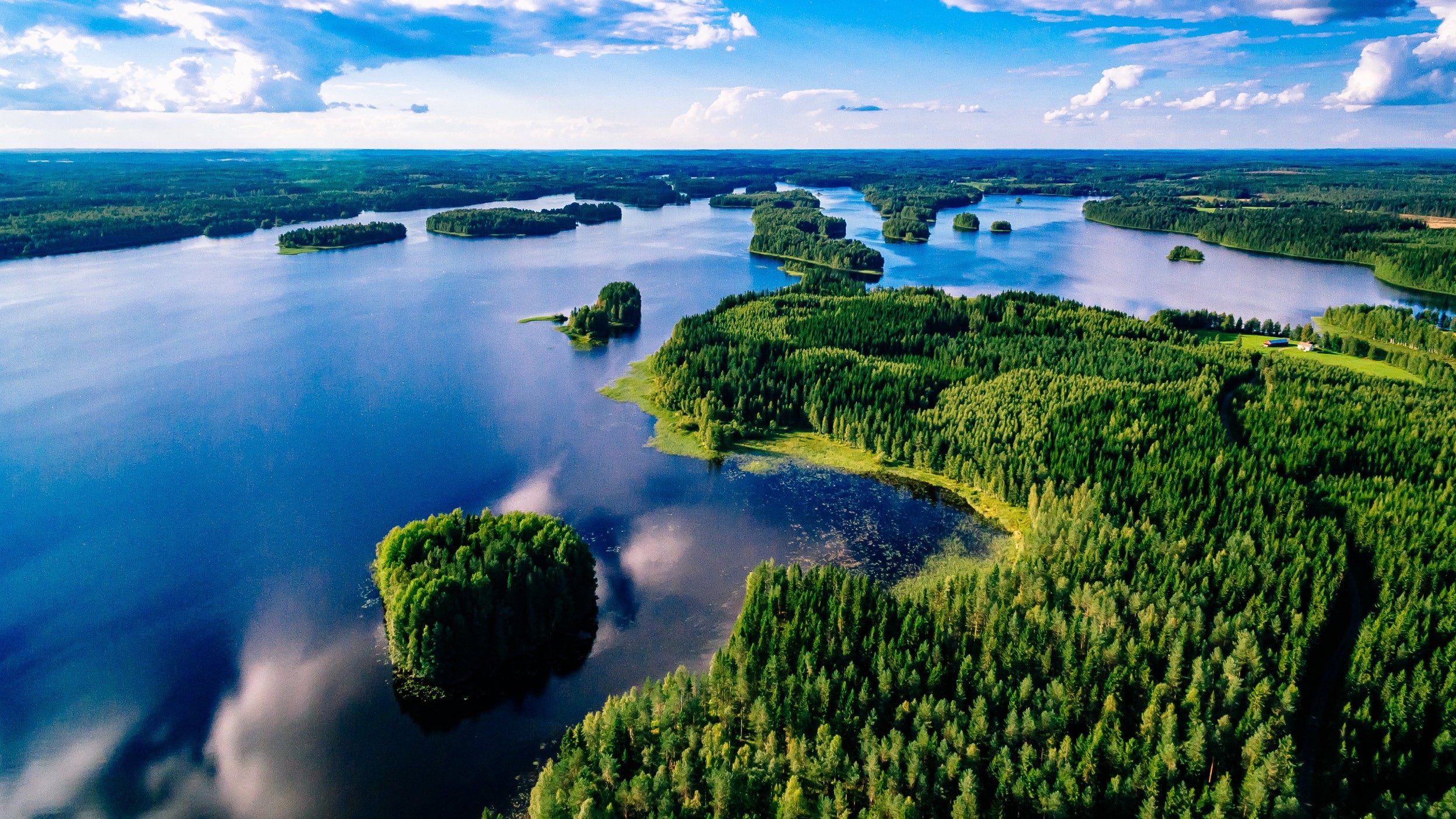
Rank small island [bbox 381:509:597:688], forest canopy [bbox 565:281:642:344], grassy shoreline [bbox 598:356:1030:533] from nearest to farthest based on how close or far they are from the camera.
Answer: small island [bbox 381:509:597:688], grassy shoreline [bbox 598:356:1030:533], forest canopy [bbox 565:281:642:344]

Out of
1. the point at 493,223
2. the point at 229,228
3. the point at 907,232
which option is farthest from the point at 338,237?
the point at 907,232

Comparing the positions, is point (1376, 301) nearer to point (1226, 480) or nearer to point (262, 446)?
point (1226, 480)

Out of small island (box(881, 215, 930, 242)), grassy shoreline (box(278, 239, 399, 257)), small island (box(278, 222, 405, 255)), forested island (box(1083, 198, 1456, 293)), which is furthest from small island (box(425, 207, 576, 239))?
forested island (box(1083, 198, 1456, 293))

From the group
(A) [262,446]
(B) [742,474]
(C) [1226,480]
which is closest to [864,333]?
(B) [742,474]

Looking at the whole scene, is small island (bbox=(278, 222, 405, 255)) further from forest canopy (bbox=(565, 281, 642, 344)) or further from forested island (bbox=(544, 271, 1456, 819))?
forested island (bbox=(544, 271, 1456, 819))

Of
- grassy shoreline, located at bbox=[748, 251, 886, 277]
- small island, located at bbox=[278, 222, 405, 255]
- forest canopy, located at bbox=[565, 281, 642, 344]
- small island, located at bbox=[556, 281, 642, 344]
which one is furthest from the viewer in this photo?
small island, located at bbox=[278, 222, 405, 255]

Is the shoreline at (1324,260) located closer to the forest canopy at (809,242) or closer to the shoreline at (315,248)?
the forest canopy at (809,242)

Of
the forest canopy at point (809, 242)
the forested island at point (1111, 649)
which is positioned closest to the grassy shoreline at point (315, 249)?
the forest canopy at point (809, 242)
